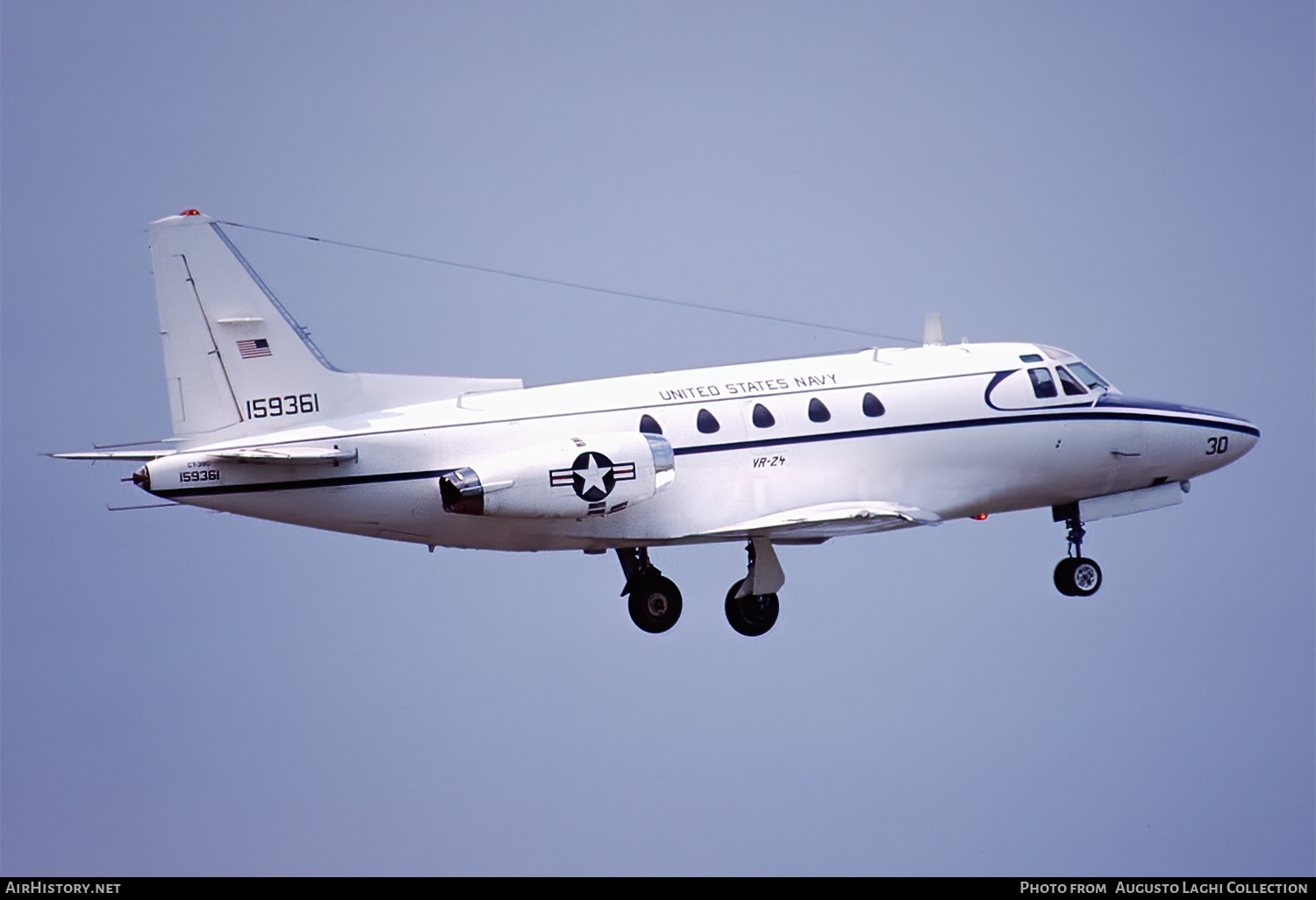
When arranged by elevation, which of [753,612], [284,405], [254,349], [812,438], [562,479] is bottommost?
[753,612]

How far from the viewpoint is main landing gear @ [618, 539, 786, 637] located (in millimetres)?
36969

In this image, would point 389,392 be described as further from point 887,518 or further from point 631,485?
point 887,518

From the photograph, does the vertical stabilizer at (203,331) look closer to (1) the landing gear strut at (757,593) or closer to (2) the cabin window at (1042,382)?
(1) the landing gear strut at (757,593)

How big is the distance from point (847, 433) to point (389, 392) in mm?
7072

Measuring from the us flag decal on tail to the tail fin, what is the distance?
0.04 ft

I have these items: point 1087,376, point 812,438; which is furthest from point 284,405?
point 1087,376

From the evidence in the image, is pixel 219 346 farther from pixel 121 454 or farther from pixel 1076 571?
pixel 1076 571

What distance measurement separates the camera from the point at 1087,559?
3969cm

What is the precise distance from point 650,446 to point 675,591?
4000mm

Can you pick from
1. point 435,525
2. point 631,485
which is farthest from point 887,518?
point 435,525

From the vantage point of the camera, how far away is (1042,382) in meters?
38.1

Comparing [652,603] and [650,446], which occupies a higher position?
[650,446]

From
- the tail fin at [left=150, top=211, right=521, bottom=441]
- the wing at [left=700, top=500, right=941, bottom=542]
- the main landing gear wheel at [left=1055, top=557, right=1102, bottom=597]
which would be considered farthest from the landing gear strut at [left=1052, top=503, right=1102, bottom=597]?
the tail fin at [left=150, top=211, right=521, bottom=441]

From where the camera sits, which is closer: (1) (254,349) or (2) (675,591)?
(1) (254,349)
